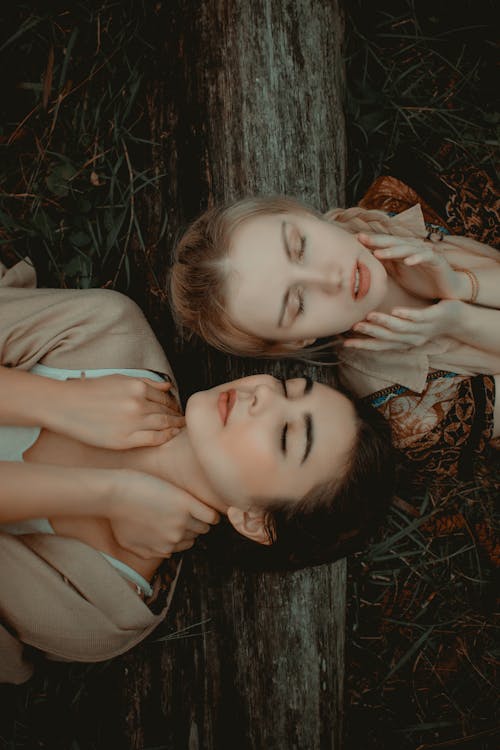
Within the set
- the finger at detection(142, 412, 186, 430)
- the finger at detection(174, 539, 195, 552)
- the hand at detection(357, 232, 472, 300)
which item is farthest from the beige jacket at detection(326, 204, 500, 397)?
the finger at detection(174, 539, 195, 552)

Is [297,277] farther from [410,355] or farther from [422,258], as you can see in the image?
[410,355]

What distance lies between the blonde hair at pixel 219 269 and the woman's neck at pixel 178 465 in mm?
382

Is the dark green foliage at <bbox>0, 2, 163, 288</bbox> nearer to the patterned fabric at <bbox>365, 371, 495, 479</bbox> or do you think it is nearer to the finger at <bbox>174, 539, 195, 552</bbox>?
the finger at <bbox>174, 539, 195, 552</bbox>

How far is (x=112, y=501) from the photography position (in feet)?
6.18

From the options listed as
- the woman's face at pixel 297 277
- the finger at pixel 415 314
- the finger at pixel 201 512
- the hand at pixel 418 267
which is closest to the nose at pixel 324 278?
the woman's face at pixel 297 277

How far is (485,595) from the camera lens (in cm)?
283

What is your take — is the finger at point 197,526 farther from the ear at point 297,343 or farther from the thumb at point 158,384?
the ear at point 297,343

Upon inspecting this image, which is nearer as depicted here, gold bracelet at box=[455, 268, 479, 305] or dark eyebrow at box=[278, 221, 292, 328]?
dark eyebrow at box=[278, 221, 292, 328]

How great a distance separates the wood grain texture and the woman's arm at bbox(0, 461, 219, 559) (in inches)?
16.1

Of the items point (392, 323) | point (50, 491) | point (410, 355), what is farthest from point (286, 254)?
point (50, 491)

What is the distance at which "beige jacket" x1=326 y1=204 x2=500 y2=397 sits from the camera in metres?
2.23

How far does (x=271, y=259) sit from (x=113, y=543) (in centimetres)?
109

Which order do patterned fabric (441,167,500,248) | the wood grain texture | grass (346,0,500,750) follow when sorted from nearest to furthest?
the wood grain texture
patterned fabric (441,167,500,248)
grass (346,0,500,750)

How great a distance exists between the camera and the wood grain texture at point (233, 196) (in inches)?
85.1
